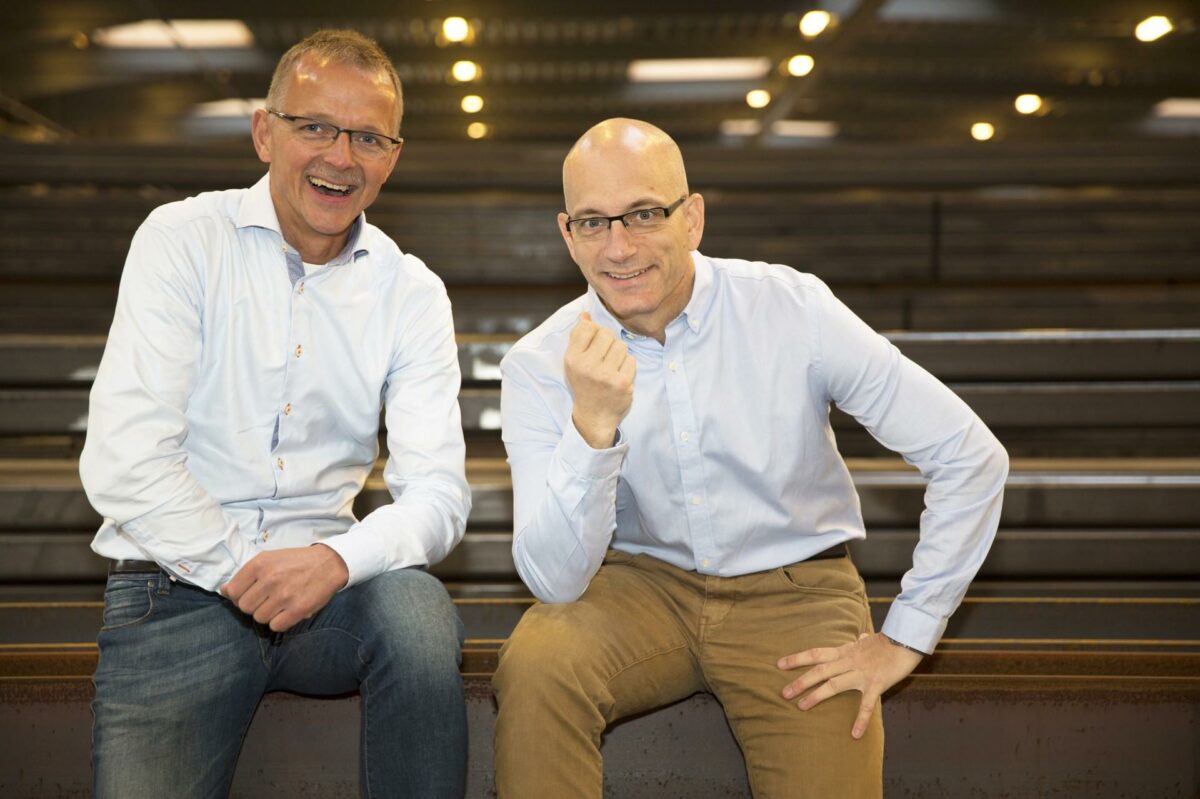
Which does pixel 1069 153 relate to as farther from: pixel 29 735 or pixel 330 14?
pixel 330 14

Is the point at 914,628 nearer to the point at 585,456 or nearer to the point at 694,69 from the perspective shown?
the point at 585,456

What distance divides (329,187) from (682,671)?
37.7 inches

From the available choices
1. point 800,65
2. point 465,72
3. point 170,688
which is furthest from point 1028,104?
point 170,688

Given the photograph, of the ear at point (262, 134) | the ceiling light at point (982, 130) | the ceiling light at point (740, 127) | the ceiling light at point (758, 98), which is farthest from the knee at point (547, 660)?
the ceiling light at point (982, 130)

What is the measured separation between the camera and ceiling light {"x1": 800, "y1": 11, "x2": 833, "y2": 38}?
6.57m

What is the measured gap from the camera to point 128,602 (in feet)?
5.48

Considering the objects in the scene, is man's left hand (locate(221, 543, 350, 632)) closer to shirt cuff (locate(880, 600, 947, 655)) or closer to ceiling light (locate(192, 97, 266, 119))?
shirt cuff (locate(880, 600, 947, 655))

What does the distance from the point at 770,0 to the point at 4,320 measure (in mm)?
4456

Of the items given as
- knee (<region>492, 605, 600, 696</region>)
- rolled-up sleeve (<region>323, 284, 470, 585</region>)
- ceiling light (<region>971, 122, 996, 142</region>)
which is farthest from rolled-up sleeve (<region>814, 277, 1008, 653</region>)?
ceiling light (<region>971, 122, 996, 142</region>)

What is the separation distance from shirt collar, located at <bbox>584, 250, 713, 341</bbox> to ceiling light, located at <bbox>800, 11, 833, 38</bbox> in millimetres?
5312

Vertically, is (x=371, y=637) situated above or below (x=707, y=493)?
below

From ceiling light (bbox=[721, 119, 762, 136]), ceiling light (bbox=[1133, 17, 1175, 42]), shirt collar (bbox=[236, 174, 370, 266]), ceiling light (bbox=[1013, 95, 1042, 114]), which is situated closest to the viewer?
shirt collar (bbox=[236, 174, 370, 266])

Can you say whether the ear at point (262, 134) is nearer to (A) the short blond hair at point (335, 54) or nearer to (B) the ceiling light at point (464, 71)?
(A) the short blond hair at point (335, 54)

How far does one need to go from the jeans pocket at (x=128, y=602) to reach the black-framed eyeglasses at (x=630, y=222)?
33.4 inches
